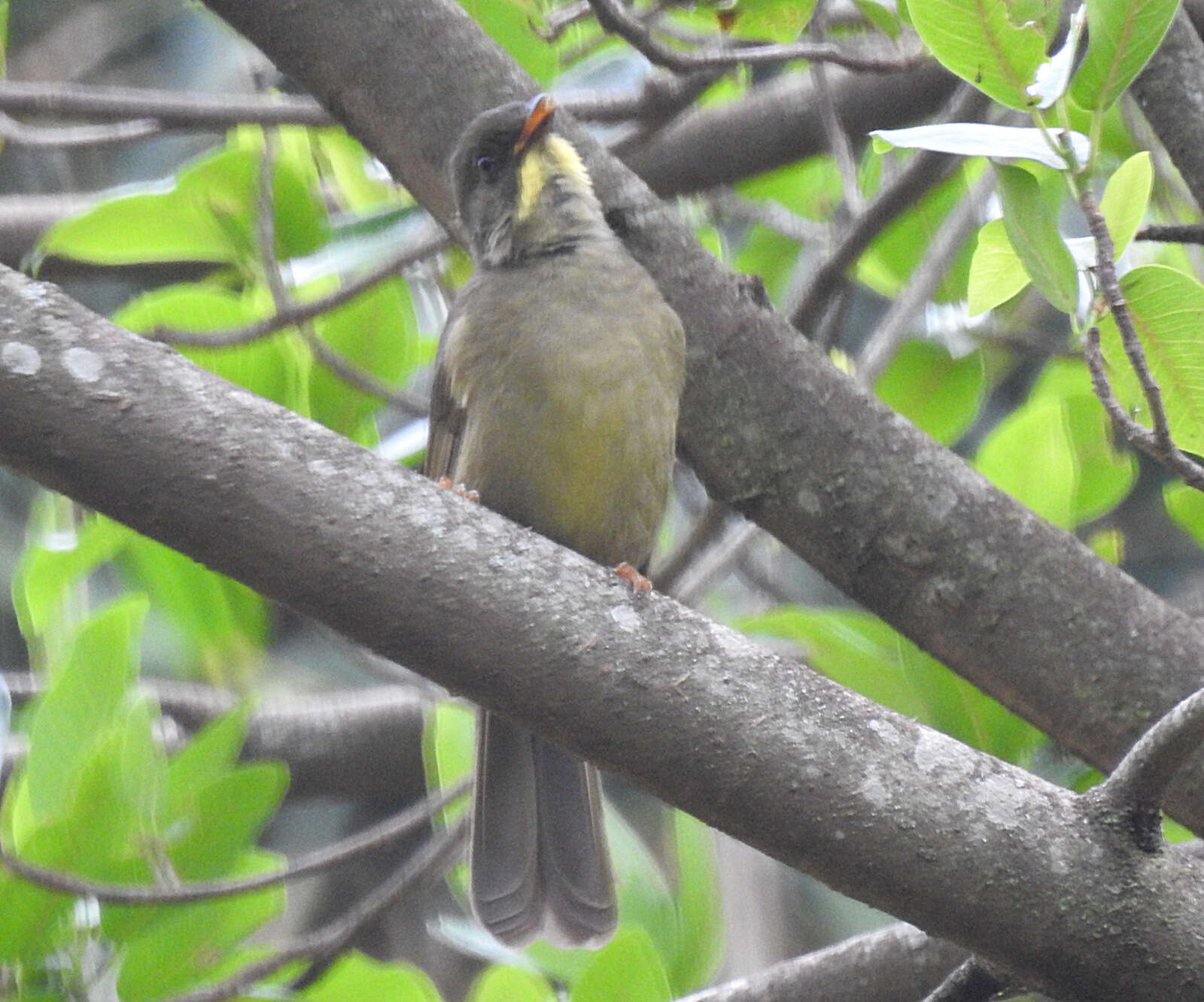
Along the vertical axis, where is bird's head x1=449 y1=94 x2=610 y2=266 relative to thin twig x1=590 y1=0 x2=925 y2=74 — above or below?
below

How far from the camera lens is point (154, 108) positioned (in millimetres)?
3467

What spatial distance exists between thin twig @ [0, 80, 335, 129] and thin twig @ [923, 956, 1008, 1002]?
→ 2263mm

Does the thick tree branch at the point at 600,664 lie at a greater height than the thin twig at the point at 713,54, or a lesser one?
lesser

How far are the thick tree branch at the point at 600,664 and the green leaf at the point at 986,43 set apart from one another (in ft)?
2.80

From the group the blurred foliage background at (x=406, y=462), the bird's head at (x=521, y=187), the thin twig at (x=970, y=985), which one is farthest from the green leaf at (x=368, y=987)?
the bird's head at (x=521, y=187)

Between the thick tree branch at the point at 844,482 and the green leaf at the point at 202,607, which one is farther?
the green leaf at the point at 202,607

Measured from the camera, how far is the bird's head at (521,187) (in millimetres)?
3008

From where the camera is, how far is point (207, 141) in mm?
5855

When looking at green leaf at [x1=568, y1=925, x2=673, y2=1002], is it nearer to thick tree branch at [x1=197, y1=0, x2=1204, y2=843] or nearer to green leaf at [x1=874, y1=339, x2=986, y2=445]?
thick tree branch at [x1=197, y1=0, x2=1204, y2=843]

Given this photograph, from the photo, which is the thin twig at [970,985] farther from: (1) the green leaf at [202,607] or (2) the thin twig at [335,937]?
(1) the green leaf at [202,607]

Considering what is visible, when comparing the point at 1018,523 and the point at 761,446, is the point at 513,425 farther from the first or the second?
the point at 1018,523

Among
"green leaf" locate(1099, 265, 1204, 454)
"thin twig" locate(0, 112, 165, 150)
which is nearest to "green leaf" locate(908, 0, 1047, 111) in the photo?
"green leaf" locate(1099, 265, 1204, 454)

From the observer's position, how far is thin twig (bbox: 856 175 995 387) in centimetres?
345

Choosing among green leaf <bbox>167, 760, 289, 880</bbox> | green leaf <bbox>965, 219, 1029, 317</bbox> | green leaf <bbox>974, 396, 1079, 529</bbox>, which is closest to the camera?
green leaf <bbox>965, 219, 1029, 317</bbox>
